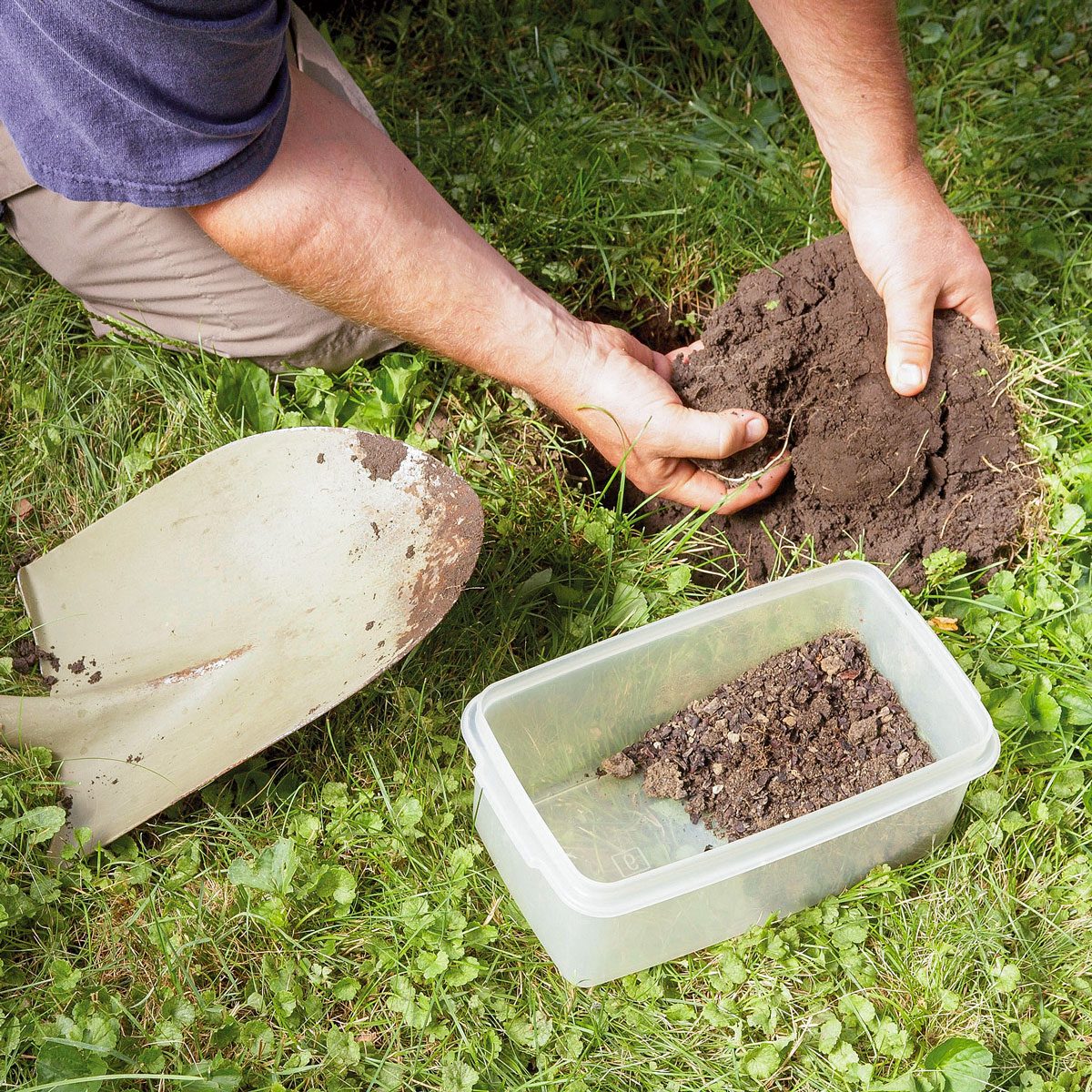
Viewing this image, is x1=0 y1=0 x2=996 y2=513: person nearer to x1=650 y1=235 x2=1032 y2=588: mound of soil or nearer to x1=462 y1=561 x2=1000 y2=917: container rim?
x1=650 y1=235 x2=1032 y2=588: mound of soil

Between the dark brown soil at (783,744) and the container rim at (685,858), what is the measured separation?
0.13 m

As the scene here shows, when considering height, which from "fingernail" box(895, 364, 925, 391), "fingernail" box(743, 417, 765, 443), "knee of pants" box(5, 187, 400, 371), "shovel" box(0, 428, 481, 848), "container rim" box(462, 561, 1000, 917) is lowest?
"container rim" box(462, 561, 1000, 917)

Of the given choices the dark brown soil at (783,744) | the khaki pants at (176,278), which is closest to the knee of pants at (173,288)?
the khaki pants at (176,278)

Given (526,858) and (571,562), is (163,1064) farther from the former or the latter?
(571,562)

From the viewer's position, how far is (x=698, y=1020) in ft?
5.03

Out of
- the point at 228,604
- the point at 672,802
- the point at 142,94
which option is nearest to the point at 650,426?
the point at 672,802

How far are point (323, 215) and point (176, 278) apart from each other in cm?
50

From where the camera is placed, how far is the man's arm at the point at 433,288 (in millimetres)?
1677

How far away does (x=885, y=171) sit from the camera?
1.81 meters

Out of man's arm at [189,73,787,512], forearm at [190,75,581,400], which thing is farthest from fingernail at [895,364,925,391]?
forearm at [190,75,581,400]

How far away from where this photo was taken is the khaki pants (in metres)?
1.98

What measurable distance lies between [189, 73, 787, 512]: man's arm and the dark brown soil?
320mm

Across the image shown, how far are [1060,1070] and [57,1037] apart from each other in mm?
1325

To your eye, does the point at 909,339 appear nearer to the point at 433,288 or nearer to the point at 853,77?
the point at 853,77
